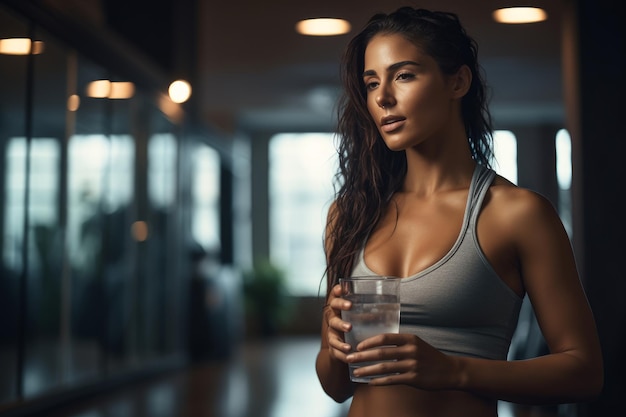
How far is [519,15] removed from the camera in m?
2.82

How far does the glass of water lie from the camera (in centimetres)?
115

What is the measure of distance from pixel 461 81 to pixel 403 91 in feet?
0.42

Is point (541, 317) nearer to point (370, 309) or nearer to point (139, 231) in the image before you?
point (370, 309)

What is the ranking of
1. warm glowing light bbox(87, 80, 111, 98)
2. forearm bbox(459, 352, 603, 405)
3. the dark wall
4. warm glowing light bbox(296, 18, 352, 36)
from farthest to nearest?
warm glowing light bbox(87, 80, 111, 98)
the dark wall
warm glowing light bbox(296, 18, 352, 36)
forearm bbox(459, 352, 603, 405)

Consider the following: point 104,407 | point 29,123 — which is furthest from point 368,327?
point 104,407

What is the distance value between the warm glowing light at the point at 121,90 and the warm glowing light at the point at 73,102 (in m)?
0.67

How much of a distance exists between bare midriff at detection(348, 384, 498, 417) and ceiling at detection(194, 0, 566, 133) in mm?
731

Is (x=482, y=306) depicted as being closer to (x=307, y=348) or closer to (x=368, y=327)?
(x=368, y=327)

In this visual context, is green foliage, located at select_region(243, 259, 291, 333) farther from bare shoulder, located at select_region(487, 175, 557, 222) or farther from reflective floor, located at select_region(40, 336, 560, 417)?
bare shoulder, located at select_region(487, 175, 557, 222)

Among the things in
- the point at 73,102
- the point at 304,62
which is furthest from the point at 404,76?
the point at 304,62


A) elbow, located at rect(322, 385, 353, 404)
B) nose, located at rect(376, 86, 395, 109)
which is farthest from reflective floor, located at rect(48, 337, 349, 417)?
nose, located at rect(376, 86, 395, 109)

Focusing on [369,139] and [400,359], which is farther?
[369,139]

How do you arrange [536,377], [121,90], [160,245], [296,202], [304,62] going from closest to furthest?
[536,377]
[121,90]
[160,245]
[304,62]
[296,202]

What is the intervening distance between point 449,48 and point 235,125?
11924 millimetres
